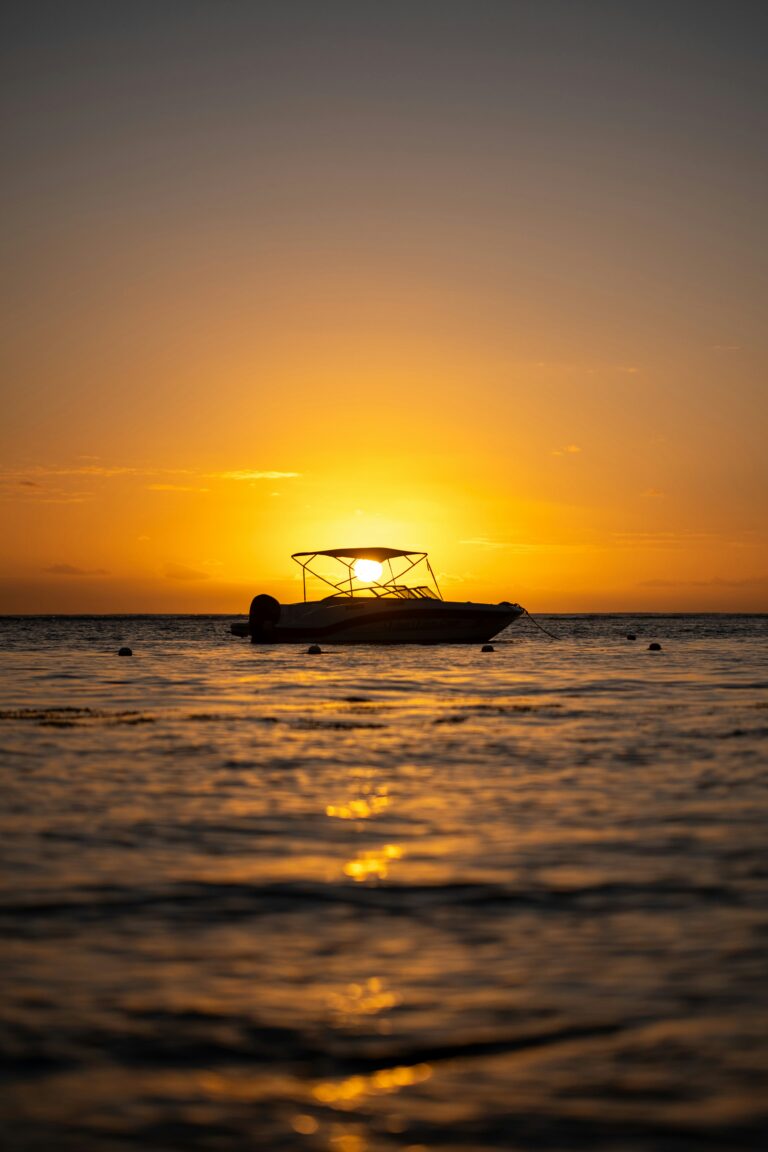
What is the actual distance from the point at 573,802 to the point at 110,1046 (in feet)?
27.1

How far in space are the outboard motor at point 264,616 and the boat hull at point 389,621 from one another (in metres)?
0.28

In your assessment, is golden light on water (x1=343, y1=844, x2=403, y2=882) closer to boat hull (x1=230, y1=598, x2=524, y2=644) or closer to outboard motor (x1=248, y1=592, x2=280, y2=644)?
boat hull (x1=230, y1=598, x2=524, y2=644)

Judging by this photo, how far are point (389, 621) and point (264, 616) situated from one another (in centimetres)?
940

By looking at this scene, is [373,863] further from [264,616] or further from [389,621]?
[264,616]

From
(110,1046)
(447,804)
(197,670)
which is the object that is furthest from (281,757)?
(197,670)

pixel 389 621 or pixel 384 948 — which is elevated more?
pixel 389 621

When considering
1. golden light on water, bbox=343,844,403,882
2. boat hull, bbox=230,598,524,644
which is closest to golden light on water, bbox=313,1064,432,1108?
golden light on water, bbox=343,844,403,882

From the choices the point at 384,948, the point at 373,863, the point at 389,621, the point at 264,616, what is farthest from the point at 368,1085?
the point at 264,616

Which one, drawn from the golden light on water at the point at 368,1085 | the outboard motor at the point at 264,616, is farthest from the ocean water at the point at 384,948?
the outboard motor at the point at 264,616

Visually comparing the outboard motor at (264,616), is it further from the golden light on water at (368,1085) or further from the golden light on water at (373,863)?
the golden light on water at (368,1085)

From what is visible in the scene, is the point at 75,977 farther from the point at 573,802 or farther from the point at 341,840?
the point at 573,802

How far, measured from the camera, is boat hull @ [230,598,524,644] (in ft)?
181

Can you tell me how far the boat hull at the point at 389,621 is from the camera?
55125 mm

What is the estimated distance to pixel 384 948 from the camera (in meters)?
7.62
